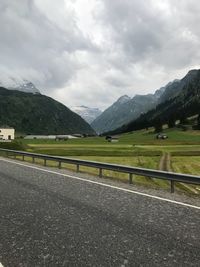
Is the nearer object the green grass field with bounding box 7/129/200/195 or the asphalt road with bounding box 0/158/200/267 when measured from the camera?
the asphalt road with bounding box 0/158/200/267

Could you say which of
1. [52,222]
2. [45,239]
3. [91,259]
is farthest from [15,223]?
[91,259]

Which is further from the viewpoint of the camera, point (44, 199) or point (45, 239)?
point (44, 199)

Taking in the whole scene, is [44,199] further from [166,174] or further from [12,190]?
[166,174]

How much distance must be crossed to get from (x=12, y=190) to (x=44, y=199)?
8.16 ft

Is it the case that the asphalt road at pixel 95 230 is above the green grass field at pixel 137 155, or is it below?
above

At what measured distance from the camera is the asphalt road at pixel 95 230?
6.79 m

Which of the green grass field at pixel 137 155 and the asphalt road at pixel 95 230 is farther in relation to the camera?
the green grass field at pixel 137 155

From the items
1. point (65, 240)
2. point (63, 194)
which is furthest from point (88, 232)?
point (63, 194)

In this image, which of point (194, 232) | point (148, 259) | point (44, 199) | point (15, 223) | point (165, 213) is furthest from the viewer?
point (44, 199)

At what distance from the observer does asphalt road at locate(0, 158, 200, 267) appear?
6.79 m

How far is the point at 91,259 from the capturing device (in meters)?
6.72

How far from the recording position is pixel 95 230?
8641mm

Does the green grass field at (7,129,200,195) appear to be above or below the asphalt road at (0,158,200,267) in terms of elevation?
below

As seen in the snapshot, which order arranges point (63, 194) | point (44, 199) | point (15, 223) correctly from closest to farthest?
1. point (15, 223)
2. point (44, 199)
3. point (63, 194)
